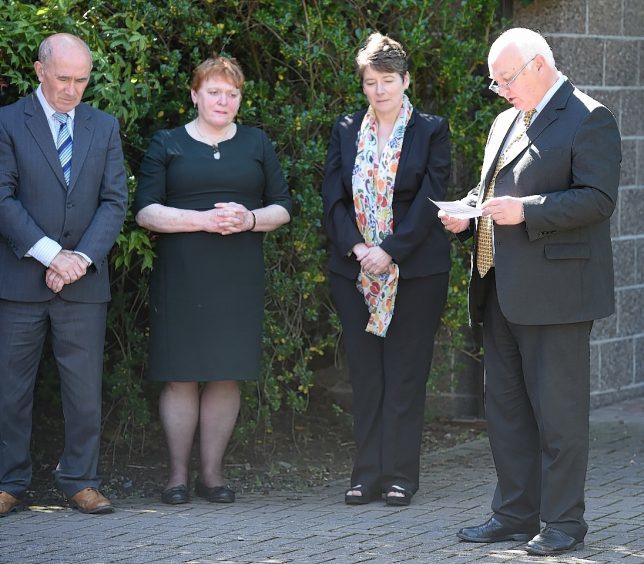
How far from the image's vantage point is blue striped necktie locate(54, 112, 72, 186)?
6152 mm

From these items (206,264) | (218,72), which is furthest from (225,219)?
(218,72)

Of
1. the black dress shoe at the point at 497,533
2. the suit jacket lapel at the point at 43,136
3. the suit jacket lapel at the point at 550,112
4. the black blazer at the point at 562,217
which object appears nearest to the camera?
the black blazer at the point at 562,217

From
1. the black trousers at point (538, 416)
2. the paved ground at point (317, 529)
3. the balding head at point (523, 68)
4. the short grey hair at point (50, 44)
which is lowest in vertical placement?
the paved ground at point (317, 529)

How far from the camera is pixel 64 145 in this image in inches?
243

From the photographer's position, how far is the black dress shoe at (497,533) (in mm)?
5520

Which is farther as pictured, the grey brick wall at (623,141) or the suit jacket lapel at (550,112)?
the grey brick wall at (623,141)

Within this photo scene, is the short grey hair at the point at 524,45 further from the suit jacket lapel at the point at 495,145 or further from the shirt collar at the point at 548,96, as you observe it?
the suit jacket lapel at the point at 495,145

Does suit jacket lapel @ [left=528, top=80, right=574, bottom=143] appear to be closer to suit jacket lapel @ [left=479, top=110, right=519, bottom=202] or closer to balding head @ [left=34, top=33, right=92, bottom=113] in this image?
suit jacket lapel @ [left=479, top=110, right=519, bottom=202]

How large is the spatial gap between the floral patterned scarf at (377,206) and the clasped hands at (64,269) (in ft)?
4.42

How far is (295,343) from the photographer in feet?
23.3

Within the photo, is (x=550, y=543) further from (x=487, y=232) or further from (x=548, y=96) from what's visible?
(x=548, y=96)

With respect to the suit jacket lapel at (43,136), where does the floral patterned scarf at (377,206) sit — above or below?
below

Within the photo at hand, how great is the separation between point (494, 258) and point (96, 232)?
1.90m

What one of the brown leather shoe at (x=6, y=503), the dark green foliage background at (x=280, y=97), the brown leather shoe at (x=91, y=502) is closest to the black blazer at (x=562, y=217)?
the dark green foliage background at (x=280, y=97)
